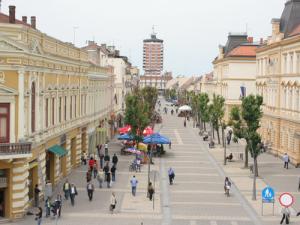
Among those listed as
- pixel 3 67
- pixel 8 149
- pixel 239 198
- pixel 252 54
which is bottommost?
pixel 239 198

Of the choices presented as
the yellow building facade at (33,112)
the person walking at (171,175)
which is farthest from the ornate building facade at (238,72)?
the person walking at (171,175)

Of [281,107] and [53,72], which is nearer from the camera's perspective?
[53,72]

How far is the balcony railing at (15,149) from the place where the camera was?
27.8 metres

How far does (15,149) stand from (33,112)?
4308mm

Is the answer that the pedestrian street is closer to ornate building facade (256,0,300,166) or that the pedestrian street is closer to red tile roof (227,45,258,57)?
ornate building facade (256,0,300,166)

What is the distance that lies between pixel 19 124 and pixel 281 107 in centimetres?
3554

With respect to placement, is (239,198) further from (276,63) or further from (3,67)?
(276,63)

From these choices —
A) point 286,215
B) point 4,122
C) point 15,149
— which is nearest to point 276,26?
point 286,215

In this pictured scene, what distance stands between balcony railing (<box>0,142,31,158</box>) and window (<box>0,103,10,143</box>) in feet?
3.43

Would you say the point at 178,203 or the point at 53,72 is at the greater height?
the point at 53,72

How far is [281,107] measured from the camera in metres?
59.0

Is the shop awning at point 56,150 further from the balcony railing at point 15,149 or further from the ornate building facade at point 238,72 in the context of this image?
the ornate building facade at point 238,72

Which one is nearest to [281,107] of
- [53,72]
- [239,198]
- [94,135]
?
[94,135]

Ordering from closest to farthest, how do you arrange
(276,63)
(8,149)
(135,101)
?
1. (8,149)
2. (135,101)
3. (276,63)
